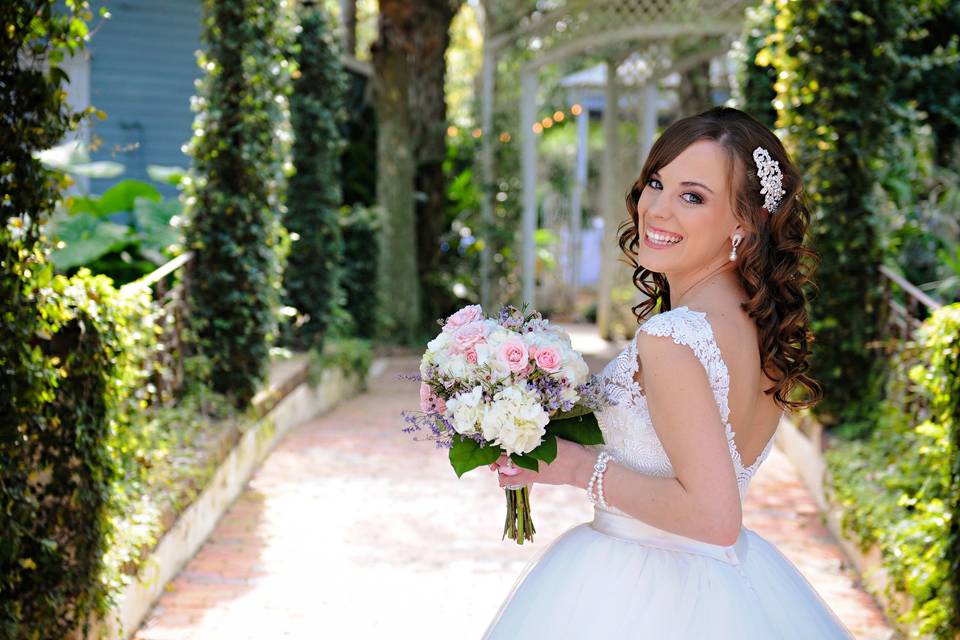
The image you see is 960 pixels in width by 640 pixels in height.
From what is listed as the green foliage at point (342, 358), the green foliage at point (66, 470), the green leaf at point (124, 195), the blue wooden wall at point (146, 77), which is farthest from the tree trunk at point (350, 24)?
the green foliage at point (66, 470)

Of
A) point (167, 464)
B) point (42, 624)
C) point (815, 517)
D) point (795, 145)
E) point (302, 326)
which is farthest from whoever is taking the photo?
point (302, 326)

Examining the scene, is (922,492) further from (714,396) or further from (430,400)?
(430,400)

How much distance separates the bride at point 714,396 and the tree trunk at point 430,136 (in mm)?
11446

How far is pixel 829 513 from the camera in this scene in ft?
20.2

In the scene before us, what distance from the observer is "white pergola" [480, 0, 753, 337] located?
12461 millimetres

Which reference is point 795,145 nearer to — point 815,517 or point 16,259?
point 815,517

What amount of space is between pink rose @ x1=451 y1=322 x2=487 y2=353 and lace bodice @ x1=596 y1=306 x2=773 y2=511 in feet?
0.86

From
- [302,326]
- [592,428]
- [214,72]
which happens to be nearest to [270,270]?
[214,72]

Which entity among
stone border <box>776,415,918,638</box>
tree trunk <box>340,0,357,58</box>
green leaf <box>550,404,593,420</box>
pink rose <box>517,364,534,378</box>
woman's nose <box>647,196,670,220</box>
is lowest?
stone border <box>776,415,918,638</box>

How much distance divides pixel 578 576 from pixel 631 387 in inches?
16.4

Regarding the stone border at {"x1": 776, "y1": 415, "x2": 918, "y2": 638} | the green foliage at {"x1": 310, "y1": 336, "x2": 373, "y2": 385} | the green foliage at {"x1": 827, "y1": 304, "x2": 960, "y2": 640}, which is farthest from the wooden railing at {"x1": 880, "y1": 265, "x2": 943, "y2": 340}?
the green foliage at {"x1": 310, "y1": 336, "x2": 373, "y2": 385}

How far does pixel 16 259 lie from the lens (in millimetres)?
3396

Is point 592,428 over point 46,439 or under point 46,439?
over

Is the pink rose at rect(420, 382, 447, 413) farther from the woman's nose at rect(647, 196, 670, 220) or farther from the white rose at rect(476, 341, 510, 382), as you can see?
the woman's nose at rect(647, 196, 670, 220)
